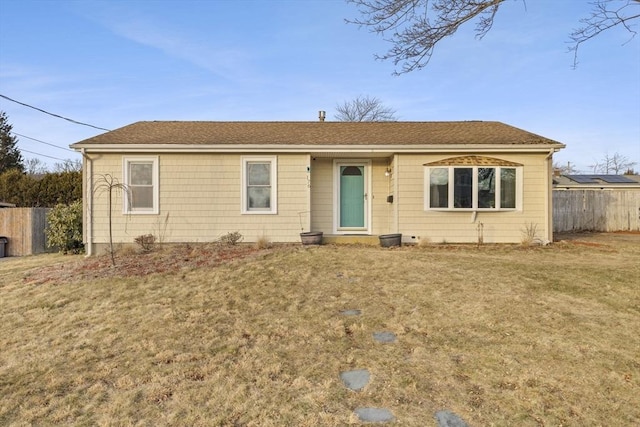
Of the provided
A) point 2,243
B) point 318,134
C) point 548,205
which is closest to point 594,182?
point 548,205

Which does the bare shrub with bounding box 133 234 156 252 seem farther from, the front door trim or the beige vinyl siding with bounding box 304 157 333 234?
the front door trim

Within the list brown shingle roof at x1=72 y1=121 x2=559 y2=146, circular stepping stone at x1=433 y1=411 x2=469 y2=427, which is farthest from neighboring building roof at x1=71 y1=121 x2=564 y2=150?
circular stepping stone at x1=433 y1=411 x2=469 y2=427

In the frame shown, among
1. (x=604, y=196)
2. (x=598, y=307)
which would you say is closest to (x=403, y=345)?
(x=598, y=307)

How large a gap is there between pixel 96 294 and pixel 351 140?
7.06 meters

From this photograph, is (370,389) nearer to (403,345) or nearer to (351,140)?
(403,345)

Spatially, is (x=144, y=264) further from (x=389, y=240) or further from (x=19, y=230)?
(x=19, y=230)

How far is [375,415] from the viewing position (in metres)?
2.70

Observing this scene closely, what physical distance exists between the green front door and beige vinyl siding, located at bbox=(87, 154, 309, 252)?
4.30 feet

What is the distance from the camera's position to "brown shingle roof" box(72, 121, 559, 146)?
9984 millimetres

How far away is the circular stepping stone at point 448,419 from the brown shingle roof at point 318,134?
26.2ft

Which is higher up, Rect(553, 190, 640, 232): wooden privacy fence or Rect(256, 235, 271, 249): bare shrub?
Rect(553, 190, 640, 232): wooden privacy fence

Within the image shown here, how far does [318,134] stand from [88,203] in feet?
21.2

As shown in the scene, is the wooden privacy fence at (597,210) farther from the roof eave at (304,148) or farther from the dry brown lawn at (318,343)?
the dry brown lawn at (318,343)

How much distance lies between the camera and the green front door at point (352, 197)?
1091cm
